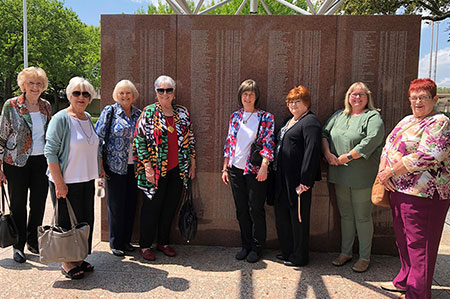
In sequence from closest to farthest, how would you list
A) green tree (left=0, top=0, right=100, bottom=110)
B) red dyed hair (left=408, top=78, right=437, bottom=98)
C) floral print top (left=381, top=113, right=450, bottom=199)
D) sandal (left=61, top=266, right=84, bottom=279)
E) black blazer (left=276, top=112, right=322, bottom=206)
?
floral print top (left=381, top=113, right=450, bottom=199) → red dyed hair (left=408, top=78, right=437, bottom=98) → sandal (left=61, top=266, right=84, bottom=279) → black blazer (left=276, top=112, right=322, bottom=206) → green tree (left=0, top=0, right=100, bottom=110)

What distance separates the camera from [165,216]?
14.4 ft

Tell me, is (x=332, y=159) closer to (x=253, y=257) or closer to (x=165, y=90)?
(x=253, y=257)

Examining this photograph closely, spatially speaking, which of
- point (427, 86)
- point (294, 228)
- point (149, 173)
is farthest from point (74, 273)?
point (427, 86)

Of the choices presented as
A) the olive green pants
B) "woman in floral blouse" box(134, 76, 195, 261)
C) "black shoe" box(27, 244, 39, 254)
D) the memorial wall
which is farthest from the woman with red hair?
"black shoe" box(27, 244, 39, 254)

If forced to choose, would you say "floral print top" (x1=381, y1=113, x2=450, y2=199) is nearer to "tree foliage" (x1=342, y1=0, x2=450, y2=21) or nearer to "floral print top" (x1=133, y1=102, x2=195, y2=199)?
"floral print top" (x1=133, y1=102, x2=195, y2=199)

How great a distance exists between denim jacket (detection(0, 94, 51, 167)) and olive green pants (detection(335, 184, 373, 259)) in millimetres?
3587

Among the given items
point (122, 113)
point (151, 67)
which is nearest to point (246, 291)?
point (122, 113)

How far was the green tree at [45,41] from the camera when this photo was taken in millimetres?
27672

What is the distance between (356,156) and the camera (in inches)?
148

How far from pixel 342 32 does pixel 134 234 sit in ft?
12.4

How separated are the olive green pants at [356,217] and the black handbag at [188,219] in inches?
69.3

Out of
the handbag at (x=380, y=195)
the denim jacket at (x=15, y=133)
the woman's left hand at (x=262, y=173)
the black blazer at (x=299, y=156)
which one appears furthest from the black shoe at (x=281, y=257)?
the denim jacket at (x=15, y=133)

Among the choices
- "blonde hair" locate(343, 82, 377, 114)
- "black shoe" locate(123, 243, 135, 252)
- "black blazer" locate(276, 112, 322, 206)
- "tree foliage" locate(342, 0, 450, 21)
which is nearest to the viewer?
"black blazer" locate(276, 112, 322, 206)

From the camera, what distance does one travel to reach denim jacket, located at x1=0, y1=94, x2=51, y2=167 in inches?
155
